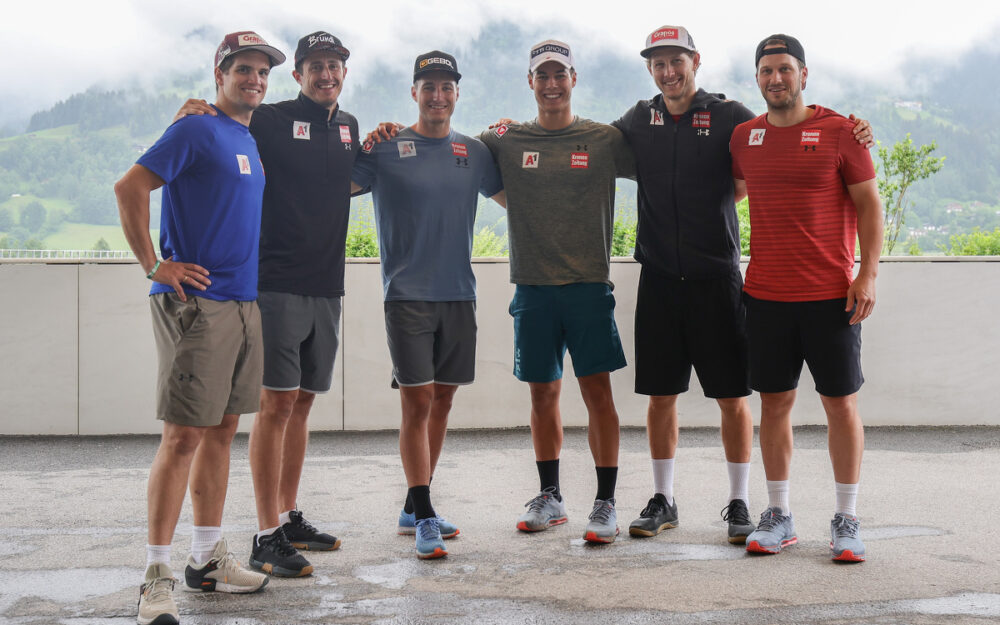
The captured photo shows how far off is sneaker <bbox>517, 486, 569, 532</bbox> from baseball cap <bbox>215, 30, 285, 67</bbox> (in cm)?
187

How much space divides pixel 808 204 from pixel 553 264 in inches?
35.7

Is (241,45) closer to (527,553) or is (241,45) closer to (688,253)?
(688,253)

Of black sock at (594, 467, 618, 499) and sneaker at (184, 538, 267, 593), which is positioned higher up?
black sock at (594, 467, 618, 499)

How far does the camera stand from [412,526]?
10.6 ft

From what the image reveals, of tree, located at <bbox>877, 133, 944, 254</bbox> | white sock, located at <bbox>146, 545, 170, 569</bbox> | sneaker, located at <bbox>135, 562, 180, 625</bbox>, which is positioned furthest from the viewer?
tree, located at <bbox>877, 133, 944, 254</bbox>

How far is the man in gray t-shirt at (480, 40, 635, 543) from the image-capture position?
313 centimetres

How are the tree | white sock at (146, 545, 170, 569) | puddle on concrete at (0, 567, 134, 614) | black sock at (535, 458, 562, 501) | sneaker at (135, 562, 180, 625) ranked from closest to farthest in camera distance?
1. sneaker at (135, 562, 180, 625)
2. white sock at (146, 545, 170, 569)
3. puddle on concrete at (0, 567, 134, 614)
4. black sock at (535, 458, 562, 501)
5. the tree

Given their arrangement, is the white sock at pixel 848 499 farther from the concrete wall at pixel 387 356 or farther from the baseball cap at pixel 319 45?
the concrete wall at pixel 387 356

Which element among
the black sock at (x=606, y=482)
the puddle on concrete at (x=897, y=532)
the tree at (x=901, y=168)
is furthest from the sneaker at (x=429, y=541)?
the tree at (x=901, y=168)

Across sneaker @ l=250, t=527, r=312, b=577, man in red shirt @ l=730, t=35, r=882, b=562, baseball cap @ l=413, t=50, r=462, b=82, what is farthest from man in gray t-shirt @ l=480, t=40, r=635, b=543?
sneaker @ l=250, t=527, r=312, b=577

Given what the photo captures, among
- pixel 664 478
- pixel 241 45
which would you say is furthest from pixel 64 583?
pixel 664 478

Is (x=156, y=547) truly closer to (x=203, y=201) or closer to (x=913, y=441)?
(x=203, y=201)

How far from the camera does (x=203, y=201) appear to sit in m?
2.40

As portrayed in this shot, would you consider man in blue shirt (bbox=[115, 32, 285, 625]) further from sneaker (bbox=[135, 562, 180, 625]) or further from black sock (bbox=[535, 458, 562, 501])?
black sock (bbox=[535, 458, 562, 501])
